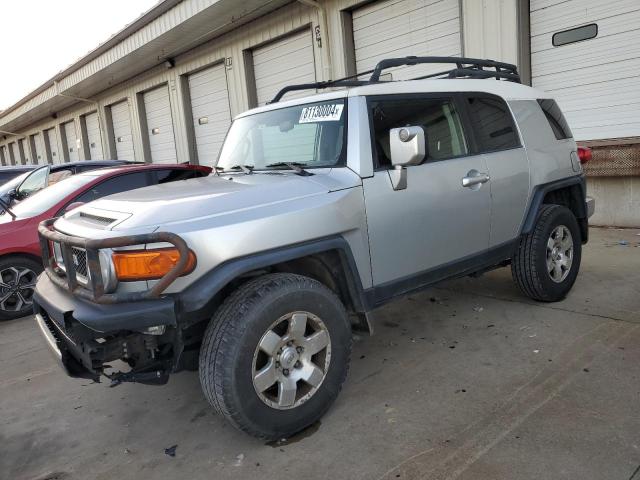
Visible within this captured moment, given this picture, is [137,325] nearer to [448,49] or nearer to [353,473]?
[353,473]

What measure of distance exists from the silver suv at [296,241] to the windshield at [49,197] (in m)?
2.62

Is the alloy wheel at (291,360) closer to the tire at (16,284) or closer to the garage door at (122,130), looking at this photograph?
the tire at (16,284)

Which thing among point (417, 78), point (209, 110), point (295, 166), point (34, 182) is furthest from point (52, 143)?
point (295, 166)

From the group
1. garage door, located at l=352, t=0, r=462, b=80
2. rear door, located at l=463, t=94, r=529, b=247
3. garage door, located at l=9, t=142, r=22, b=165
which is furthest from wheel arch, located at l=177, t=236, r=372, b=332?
garage door, located at l=9, t=142, r=22, b=165

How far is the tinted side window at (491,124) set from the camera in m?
3.82

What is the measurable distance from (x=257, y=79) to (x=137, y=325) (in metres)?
11.2

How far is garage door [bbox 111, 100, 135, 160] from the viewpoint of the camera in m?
19.1

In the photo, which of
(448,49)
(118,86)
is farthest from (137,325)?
(118,86)

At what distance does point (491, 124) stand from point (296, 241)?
82.3 inches

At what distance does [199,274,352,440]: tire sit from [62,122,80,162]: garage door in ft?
79.9

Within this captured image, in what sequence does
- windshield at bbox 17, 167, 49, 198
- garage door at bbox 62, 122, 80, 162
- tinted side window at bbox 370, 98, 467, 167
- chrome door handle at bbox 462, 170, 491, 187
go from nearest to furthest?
tinted side window at bbox 370, 98, 467, 167 → chrome door handle at bbox 462, 170, 491, 187 → windshield at bbox 17, 167, 49, 198 → garage door at bbox 62, 122, 80, 162

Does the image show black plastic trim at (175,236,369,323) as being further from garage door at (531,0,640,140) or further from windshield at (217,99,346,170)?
garage door at (531,0,640,140)

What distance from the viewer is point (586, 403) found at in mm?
2875

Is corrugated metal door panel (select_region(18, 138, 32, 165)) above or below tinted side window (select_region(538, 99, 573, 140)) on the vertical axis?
above
